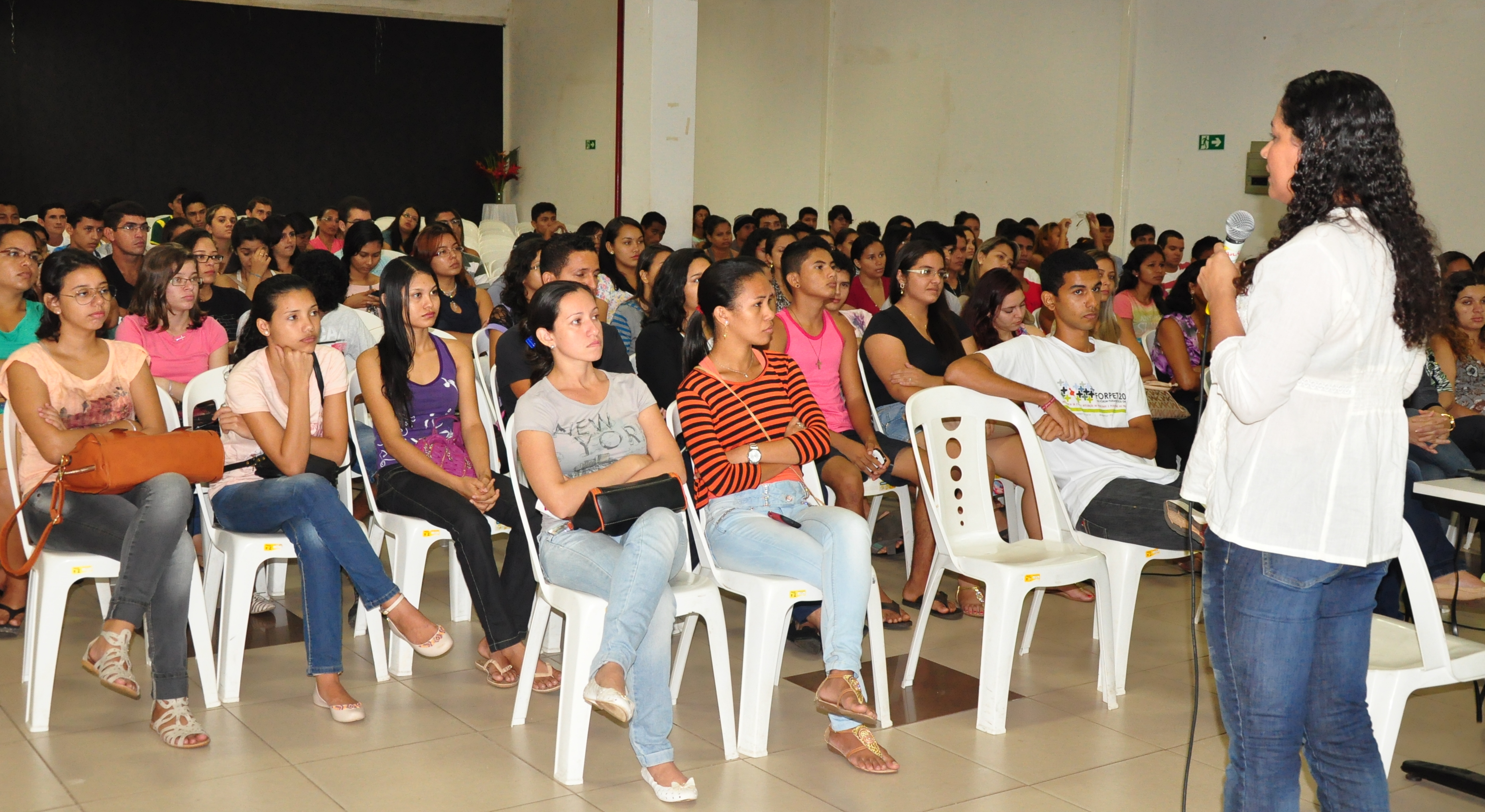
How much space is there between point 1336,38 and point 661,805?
281 inches

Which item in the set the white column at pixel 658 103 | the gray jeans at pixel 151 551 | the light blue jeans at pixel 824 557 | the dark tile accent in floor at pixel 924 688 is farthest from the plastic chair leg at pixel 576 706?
the white column at pixel 658 103

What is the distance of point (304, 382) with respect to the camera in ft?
10.4

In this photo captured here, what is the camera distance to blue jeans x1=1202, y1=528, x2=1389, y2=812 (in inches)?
68.3

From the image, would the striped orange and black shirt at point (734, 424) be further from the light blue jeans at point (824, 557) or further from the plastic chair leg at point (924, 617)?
the plastic chair leg at point (924, 617)

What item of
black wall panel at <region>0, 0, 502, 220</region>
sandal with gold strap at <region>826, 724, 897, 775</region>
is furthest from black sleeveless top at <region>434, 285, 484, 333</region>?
black wall panel at <region>0, 0, 502, 220</region>

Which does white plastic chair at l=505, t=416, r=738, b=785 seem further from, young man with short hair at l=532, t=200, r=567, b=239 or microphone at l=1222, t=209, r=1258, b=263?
young man with short hair at l=532, t=200, r=567, b=239

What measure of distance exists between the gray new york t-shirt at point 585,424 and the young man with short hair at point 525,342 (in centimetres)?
63

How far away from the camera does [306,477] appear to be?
10.1ft

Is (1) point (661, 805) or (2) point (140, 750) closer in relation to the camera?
(1) point (661, 805)

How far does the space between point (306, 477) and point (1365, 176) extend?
8.13 feet

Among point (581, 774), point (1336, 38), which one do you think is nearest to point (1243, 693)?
point (581, 774)

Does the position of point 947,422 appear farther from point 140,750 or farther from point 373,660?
point 140,750

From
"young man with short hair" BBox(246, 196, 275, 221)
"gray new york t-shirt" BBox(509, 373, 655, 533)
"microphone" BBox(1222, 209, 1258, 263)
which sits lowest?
"gray new york t-shirt" BBox(509, 373, 655, 533)

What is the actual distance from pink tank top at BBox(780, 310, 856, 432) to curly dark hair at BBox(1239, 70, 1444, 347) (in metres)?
2.31
